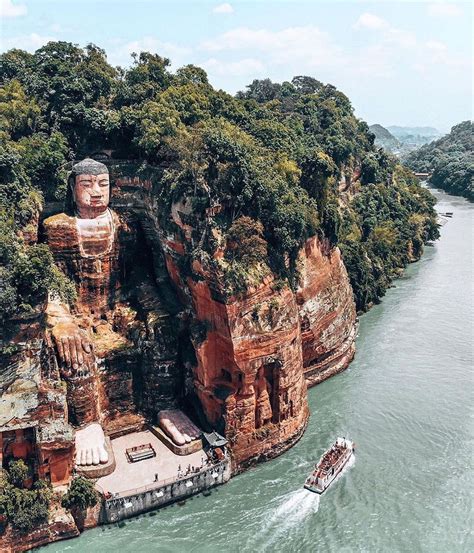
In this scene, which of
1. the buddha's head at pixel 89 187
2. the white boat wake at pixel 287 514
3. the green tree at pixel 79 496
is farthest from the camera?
the buddha's head at pixel 89 187

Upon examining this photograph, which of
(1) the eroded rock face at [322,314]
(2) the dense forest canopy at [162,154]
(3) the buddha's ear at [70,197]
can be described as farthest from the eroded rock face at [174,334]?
(1) the eroded rock face at [322,314]

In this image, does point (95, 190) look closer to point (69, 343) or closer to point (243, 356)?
point (69, 343)


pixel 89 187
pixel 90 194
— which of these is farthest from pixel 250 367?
pixel 89 187

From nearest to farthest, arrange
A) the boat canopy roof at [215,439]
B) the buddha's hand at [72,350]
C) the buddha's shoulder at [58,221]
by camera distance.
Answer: the buddha's hand at [72,350]
the boat canopy roof at [215,439]
the buddha's shoulder at [58,221]

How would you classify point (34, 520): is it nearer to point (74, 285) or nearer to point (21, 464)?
point (21, 464)

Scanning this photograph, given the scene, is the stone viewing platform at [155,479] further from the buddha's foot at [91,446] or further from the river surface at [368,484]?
the buddha's foot at [91,446]
